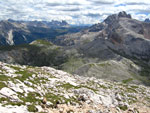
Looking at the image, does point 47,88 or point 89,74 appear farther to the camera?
point 89,74

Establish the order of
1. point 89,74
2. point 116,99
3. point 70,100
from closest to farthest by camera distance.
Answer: point 70,100, point 116,99, point 89,74

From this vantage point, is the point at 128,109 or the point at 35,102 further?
the point at 128,109

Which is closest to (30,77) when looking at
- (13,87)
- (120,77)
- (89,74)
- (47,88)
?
(47,88)

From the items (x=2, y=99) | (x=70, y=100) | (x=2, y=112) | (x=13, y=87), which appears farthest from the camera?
(x=70, y=100)

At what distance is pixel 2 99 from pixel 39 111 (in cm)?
519

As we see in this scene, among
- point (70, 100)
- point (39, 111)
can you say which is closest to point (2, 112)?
point (39, 111)

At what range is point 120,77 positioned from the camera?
19912 centimetres

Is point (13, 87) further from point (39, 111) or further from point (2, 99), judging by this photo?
point (39, 111)

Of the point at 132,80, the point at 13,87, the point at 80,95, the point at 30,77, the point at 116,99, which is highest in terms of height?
the point at 13,87

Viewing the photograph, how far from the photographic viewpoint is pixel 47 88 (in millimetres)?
38531

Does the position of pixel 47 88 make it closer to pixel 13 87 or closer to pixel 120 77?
pixel 13 87

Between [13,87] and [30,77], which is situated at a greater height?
[13,87]

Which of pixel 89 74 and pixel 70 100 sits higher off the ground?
pixel 70 100

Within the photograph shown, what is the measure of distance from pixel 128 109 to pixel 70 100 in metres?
15.3
